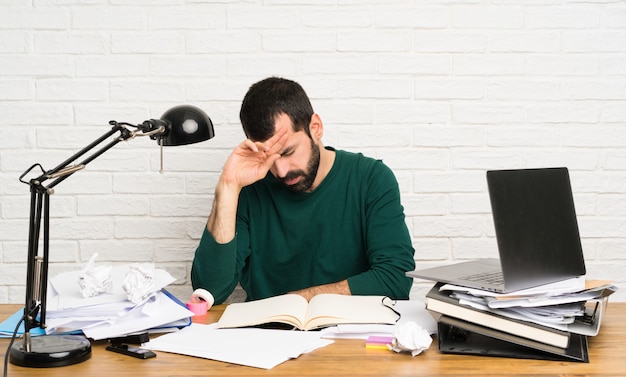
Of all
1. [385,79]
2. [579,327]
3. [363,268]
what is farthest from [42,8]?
[579,327]

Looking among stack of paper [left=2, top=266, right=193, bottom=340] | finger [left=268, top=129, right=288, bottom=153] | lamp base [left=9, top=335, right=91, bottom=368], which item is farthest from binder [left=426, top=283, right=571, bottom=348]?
finger [left=268, top=129, right=288, bottom=153]

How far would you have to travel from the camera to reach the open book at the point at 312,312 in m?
1.39

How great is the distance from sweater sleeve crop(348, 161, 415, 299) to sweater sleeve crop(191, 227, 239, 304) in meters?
0.33

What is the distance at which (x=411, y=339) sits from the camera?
4.04 ft

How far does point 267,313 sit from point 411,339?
1.10 ft

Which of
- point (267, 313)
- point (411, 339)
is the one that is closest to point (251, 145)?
point (267, 313)

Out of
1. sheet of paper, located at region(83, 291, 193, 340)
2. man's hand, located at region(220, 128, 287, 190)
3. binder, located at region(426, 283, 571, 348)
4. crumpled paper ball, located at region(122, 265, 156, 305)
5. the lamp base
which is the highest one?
man's hand, located at region(220, 128, 287, 190)

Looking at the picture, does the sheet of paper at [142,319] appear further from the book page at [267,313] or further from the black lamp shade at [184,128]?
the black lamp shade at [184,128]

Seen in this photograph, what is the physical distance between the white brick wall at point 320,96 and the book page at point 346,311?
918 mm

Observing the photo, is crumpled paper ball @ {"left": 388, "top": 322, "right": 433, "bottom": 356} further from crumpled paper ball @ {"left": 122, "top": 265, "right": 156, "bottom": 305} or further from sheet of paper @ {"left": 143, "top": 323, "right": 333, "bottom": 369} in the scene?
crumpled paper ball @ {"left": 122, "top": 265, "right": 156, "bottom": 305}

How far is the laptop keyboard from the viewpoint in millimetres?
1353

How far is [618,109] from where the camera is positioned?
2385 millimetres

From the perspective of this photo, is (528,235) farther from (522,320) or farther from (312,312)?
(312,312)


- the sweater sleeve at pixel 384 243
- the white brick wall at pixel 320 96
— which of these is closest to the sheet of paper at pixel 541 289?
the sweater sleeve at pixel 384 243
